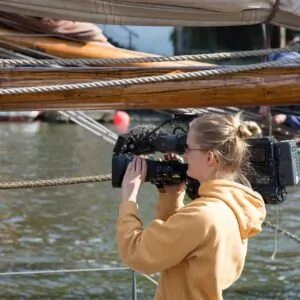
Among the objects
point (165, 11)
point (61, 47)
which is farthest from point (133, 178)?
point (61, 47)

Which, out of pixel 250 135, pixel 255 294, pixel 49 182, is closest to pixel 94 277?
pixel 255 294

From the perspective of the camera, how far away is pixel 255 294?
6.38 meters

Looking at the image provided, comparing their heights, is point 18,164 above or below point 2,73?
below

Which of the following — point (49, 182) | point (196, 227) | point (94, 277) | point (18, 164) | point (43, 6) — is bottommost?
point (18, 164)

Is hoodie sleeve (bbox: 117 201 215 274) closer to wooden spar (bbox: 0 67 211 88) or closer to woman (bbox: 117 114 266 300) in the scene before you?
woman (bbox: 117 114 266 300)

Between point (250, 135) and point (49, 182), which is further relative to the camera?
point (49, 182)

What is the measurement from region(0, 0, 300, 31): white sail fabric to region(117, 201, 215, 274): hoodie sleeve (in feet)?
4.29

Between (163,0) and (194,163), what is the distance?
1178 millimetres

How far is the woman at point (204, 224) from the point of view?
240 cm

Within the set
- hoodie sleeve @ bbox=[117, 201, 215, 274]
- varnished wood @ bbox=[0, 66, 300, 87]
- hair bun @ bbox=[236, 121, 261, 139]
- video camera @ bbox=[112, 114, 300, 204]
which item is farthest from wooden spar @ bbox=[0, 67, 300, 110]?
hoodie sleeve @ bbox=[117, 201, 215, 274]

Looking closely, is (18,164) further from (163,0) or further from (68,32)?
(163,0)

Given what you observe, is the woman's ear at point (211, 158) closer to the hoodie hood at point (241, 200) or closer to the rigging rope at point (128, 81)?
the hoodie hood at point (241, 200)

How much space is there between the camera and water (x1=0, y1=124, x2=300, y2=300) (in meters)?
6.47

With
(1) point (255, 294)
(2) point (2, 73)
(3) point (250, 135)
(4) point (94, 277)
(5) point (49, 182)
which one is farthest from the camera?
(4) point (94, 277)
